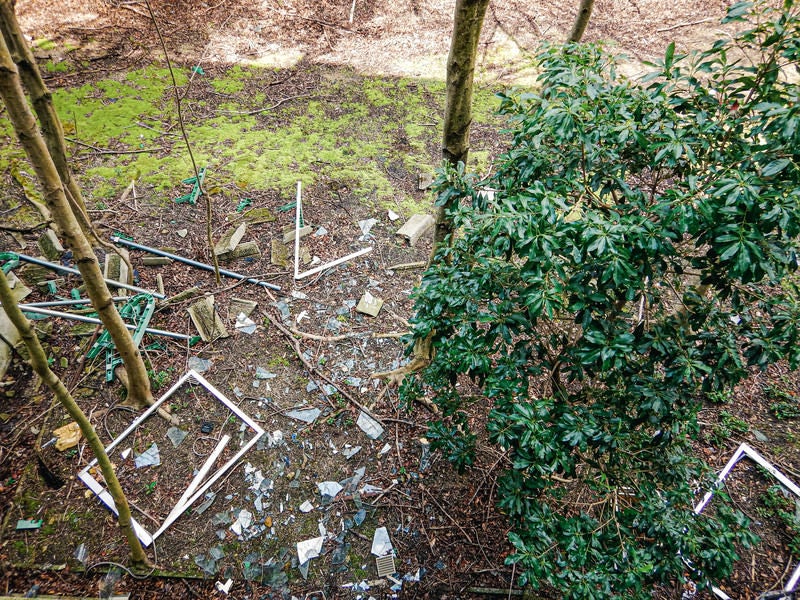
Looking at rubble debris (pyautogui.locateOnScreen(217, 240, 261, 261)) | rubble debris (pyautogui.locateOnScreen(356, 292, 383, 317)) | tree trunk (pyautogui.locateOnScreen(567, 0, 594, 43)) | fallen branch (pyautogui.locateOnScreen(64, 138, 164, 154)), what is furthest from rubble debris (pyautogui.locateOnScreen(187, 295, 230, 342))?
tree trunk (pyautogui.locateOnScreen(567, 0, 594, 43))

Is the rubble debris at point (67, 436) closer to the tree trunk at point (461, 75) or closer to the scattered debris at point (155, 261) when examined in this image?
the scattered debris at point (155, 261)

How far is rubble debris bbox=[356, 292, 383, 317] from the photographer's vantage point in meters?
4.86

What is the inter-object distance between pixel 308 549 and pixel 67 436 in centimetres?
217

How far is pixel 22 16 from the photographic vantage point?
840 cm

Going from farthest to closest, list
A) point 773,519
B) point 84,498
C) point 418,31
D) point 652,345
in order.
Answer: point 418,31, point 773,519, point 84,498, point 652,345

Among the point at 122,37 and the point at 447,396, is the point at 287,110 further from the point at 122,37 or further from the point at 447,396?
the point at 447,396

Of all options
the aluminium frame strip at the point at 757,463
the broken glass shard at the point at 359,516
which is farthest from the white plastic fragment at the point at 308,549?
the aluminium frame strip at the point at 757,463

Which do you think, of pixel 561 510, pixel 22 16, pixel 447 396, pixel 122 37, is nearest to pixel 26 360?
pixel 447 396

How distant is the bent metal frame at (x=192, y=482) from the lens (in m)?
3.31

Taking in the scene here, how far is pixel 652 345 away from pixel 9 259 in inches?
231

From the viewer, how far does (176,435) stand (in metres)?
3.80

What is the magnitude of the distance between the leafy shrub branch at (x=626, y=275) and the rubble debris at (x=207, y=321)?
2.50 metres

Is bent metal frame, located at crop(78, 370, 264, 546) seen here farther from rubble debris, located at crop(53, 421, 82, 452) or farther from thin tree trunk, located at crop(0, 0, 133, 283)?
thin tree trunk, located at crop(0, 0, 133, 283)

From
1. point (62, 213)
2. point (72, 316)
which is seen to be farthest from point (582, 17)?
point (72, 316)
